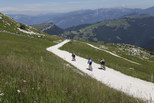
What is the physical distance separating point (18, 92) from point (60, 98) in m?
0.96

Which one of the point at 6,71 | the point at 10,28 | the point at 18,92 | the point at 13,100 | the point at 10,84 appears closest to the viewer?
the point at 13,100

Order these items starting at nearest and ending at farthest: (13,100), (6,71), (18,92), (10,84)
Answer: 1. (13,100)
2. (18,92)
3. (10,84)
4. (6,71)

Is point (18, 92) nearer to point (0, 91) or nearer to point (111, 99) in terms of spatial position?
point (0, 91)

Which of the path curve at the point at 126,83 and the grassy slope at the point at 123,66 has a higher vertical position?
the path curve at the point at 126,83

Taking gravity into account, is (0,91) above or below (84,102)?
above

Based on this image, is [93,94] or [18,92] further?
[93,94]

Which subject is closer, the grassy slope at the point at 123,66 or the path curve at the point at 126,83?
the path curve at the point at 126,83

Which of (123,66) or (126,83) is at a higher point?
(126,83)

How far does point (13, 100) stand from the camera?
5.16 m

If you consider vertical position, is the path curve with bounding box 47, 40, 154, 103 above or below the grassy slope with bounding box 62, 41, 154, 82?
above

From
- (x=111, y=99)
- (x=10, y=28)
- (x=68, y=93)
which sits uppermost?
(x=68, y=93)

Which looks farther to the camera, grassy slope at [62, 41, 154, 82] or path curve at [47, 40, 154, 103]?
grassy slope at [62, 41, 154, 82]

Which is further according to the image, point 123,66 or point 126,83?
point 123,66

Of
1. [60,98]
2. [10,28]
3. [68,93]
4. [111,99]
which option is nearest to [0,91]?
[60,98]
